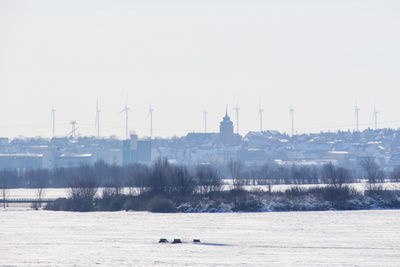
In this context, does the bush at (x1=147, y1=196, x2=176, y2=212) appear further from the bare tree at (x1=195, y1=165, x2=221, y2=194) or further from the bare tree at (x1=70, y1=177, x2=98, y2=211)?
the bare tree at (x1=70, y1=177, x2=98, y2=211)

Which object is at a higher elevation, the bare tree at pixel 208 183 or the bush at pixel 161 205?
the bare tree at pixel 208 183

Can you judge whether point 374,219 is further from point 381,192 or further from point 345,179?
point 345,179

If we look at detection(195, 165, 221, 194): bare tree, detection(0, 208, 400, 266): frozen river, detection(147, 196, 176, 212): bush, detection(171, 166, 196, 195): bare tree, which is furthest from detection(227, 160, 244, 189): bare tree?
detection(0, 208, 400, 266): frozen river

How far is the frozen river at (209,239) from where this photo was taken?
34.0m

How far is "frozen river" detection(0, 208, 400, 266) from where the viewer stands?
34031 millimetres

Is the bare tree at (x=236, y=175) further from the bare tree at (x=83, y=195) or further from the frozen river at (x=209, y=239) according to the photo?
the frozen river at (x=209, y=239)

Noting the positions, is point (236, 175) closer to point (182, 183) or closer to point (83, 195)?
point (182, 183)

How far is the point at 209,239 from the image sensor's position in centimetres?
4238

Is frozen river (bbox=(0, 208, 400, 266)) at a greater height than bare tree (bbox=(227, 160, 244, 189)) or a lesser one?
lesser

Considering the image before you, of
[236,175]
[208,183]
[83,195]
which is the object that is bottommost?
[83,195]

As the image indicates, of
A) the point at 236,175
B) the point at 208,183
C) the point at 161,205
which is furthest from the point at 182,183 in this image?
the point at 236,175

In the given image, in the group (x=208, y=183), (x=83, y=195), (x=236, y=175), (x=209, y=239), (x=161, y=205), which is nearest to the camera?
(x=209, y=239)

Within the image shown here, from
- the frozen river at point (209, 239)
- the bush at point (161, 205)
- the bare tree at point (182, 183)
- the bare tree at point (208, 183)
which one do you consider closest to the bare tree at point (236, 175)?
the bare tree at point (208, 183)

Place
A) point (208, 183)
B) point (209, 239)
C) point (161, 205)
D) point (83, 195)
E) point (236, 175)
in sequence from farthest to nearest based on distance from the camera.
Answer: point (236, 175), point (208, 183), point (83, 195), point (161, 205), point (209, 239)
